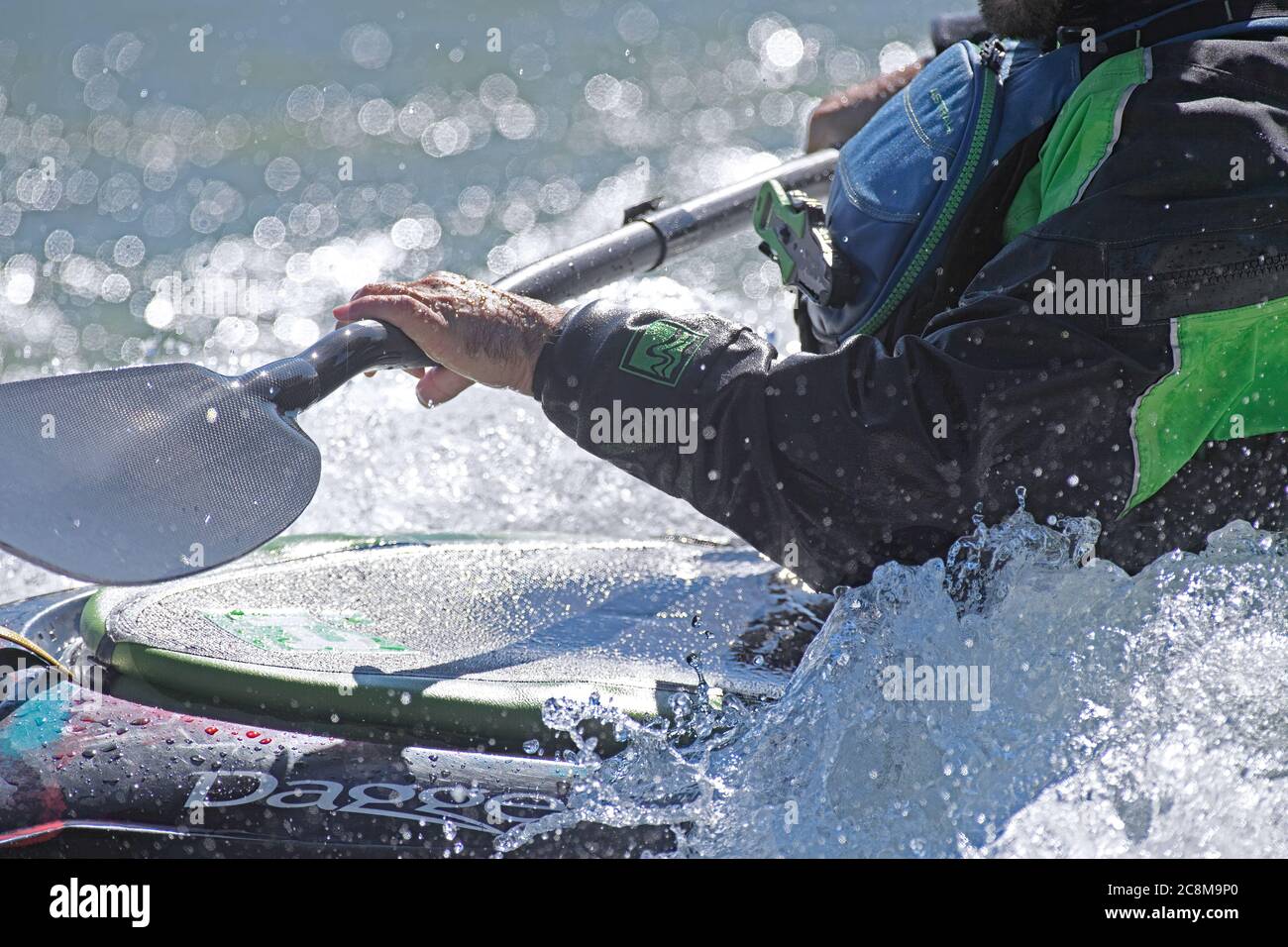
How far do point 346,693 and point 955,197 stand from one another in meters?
0.91

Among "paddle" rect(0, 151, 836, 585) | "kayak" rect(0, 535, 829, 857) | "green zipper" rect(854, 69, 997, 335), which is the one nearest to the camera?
"paddle" rect(0, 151, 836, 585)

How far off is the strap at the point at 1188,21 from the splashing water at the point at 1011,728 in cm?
53

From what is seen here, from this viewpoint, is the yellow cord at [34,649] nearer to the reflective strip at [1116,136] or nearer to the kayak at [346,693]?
the kayak at [346,693]

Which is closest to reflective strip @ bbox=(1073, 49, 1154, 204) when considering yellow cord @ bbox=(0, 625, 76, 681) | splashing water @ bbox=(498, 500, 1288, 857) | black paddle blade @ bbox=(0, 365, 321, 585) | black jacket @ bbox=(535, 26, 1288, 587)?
black jacket @ bbox=(535, 26, 1288, 587)

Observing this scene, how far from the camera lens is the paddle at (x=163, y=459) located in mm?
1382

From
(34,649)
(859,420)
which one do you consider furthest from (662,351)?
(34,649)

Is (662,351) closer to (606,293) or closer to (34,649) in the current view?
(34,649)

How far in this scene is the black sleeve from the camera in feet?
4.79

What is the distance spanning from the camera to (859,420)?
1.50 m

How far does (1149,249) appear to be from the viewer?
1422mm

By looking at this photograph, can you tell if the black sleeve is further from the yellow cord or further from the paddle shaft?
the yellow cord

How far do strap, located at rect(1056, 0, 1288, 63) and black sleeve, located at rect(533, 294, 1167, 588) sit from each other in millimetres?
333

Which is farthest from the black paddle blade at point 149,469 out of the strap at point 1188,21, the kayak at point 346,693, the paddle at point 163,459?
the strap at point 1188,21
